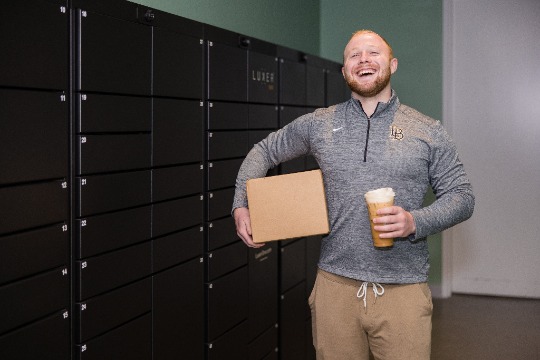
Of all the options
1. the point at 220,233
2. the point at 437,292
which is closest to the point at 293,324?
the point at 220,233

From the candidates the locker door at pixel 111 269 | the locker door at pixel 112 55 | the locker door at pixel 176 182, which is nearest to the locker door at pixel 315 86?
the locker door at pixel 176 182

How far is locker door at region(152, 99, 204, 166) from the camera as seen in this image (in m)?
2.59

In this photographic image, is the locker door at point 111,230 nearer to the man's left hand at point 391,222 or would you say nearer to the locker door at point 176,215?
the locker door at point 176,215

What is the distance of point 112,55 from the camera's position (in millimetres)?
2299

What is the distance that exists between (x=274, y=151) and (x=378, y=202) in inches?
20.2

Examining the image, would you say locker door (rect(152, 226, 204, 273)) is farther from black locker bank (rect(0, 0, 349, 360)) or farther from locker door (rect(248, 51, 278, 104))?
locker door (rect(248, 51, 278, 104))

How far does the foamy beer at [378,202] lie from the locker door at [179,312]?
90cm

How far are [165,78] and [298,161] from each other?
1361mm

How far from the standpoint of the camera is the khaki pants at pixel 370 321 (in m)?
2.12

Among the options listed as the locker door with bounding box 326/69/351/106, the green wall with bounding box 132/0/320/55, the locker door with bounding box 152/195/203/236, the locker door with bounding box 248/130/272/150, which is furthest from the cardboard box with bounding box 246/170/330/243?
the locker door with bounding box 326/69/351/106

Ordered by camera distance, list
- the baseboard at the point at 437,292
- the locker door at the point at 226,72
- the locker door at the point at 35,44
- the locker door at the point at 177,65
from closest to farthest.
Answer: the locker door at the point at 35,44
the locker door at the point at 177,65
the locker door at the point at 226,72
the baseboard at the point at 437,292

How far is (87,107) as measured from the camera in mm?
2182

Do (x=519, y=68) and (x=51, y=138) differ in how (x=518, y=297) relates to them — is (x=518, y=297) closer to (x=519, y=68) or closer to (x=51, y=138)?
(x=519, y=68)

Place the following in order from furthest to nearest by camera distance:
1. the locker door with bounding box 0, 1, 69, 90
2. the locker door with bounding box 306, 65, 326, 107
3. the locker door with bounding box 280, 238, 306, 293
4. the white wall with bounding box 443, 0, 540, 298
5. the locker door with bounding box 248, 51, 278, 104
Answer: the white wall with bounding box 443, 0, 540, 298
the locker door with bounding box 306, 65, 326, 107
the locker door with bounding box 280, 238, 306, 293
the locker door with bounding box 248, 51, 278, 104
the locker door with bounding box 0, 1, 69, 90
